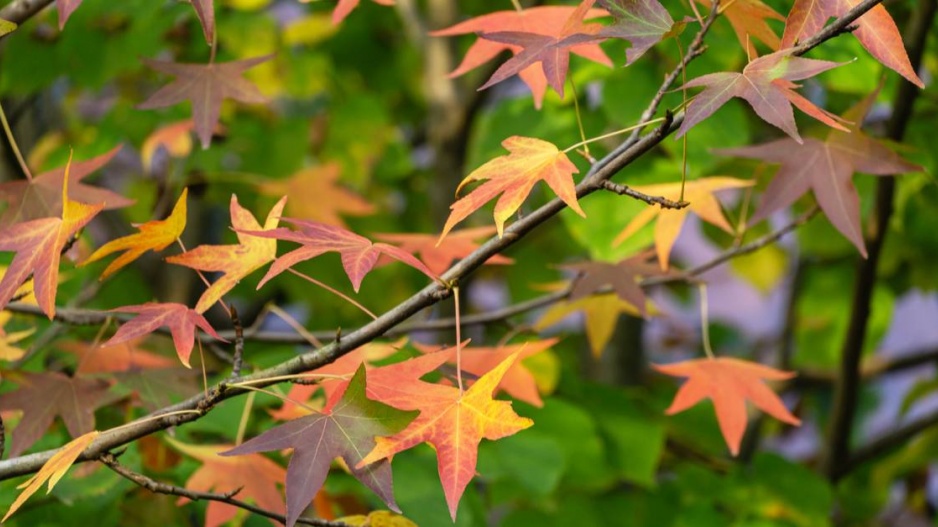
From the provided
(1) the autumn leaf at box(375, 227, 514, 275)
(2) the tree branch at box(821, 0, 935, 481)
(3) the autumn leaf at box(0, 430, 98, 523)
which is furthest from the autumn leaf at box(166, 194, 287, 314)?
(2) the tree branch at box(821, 0, 935, 481)

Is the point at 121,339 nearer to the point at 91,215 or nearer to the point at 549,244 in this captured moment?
the point at 91,215

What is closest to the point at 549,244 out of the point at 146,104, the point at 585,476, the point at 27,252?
the point at 585,476

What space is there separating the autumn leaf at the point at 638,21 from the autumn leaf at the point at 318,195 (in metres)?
0.74

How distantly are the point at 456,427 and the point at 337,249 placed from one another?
0.41 ft

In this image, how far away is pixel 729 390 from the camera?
0.94 m

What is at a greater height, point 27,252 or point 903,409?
point 27,252

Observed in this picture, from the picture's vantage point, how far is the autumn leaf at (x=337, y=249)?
600 millimetres

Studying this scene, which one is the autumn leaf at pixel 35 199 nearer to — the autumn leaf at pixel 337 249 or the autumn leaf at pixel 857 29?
the autumn leaf at pixel 337 249

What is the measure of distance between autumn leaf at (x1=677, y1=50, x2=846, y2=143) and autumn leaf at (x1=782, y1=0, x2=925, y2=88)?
0.13 feet

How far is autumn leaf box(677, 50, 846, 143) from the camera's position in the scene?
551 millimetres

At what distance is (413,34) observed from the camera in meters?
1.81

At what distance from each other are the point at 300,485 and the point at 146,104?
16.2 inches

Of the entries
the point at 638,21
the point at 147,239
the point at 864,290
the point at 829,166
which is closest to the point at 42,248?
the point at 147,239

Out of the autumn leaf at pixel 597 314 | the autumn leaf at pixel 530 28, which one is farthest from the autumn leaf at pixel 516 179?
the autumn leaf at pixel 597 314
